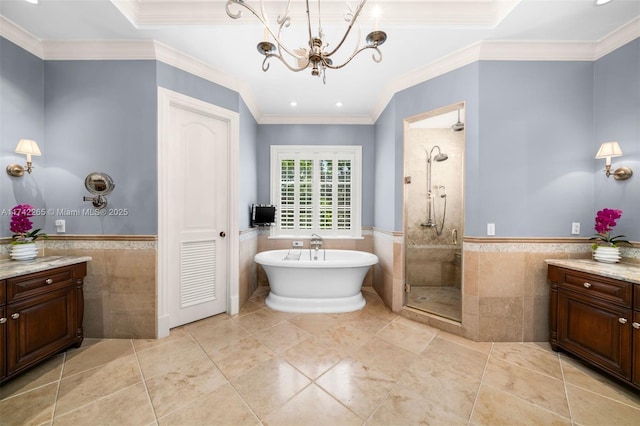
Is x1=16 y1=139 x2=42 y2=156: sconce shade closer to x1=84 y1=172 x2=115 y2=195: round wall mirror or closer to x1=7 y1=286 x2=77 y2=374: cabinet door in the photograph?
x1=84 y1=172 x2=115 y2=195: round wall mirror

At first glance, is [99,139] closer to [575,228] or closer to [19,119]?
[19,119]

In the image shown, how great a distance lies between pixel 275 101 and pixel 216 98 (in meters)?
0.93

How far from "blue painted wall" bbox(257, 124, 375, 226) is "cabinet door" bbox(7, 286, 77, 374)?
2.50 meters

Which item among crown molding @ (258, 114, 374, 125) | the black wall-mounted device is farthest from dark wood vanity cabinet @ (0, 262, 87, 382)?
Result: crown molding @ (258, 114, 374, 125)

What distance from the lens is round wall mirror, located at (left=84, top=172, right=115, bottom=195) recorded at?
2270 millimetres

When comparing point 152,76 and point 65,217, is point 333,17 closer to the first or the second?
point 152,76

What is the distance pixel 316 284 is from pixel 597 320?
246cm

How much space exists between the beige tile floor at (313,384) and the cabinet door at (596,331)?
15 centimetres

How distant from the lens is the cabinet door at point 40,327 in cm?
170

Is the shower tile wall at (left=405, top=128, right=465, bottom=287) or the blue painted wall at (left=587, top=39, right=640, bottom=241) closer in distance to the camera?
the blue painted wall at (left=587, top=39, right=640, bottom=241)

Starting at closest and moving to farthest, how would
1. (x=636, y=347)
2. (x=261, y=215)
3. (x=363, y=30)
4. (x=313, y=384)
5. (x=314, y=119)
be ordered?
(x=636, y=347), (x=313, y=384), (x=363, y=30), (x=261, y=215), (x=314, y=119)

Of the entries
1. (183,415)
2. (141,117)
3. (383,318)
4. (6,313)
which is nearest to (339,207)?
(383,318)

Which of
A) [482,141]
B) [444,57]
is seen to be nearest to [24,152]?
[444,57]

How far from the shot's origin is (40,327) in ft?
6.11
